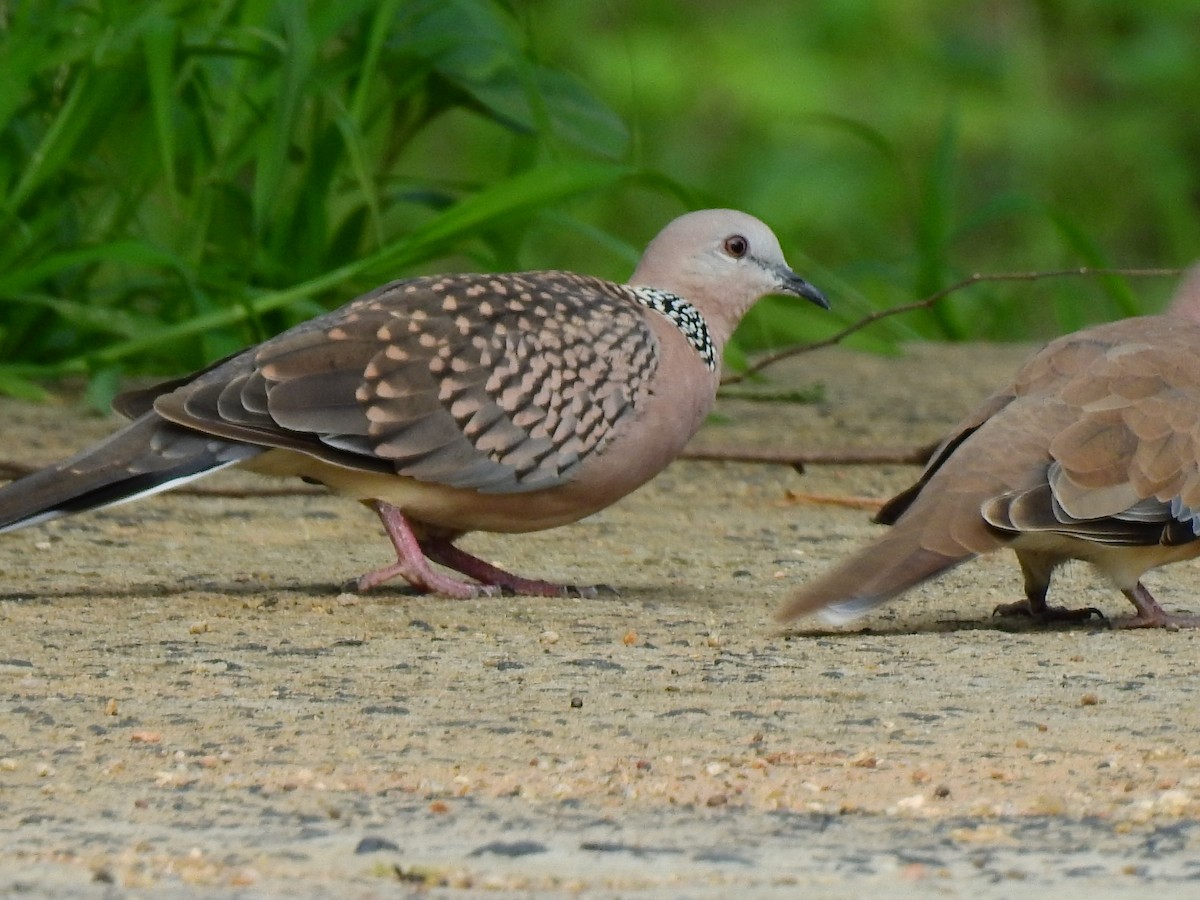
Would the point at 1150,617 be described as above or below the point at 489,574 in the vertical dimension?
above

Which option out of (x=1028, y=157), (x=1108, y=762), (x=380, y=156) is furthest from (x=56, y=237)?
(x=1028, y=157)

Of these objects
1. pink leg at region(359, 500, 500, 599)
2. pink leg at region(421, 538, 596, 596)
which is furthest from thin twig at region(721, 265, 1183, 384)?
pink leg at region(359, 500, 500, 599)

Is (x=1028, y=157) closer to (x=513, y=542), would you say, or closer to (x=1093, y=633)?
(x=513, y=542)

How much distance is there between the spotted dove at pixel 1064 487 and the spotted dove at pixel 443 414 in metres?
0.53

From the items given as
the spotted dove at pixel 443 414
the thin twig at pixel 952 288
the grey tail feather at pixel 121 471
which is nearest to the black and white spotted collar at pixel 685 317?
the spotted dove at pixel 443 414

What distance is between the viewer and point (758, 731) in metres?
2.88

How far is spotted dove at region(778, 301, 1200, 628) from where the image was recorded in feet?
11.4

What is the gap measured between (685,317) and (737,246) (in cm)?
26

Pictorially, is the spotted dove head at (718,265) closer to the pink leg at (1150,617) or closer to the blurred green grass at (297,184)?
the blurred green grass at (297,184)

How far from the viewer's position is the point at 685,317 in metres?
4.19

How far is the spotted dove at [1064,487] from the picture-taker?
11.4 feet

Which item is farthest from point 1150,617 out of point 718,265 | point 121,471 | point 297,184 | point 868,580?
point 297,184

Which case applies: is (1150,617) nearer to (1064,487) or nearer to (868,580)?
(1064,487)

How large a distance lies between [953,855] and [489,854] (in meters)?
0.49
